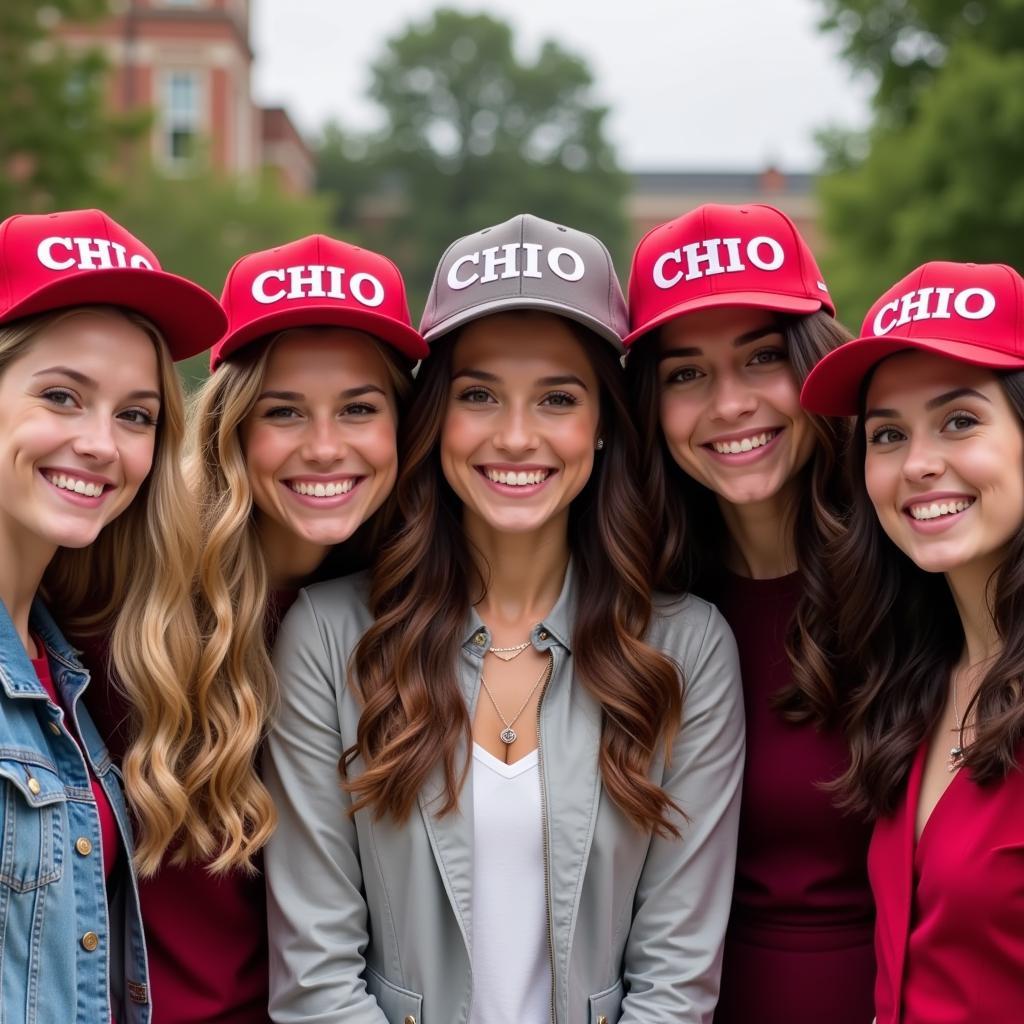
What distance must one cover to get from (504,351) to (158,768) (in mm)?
1473

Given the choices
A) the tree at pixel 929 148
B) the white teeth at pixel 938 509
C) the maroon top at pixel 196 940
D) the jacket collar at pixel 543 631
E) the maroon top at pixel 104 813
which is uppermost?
the tree at pixel 929 148

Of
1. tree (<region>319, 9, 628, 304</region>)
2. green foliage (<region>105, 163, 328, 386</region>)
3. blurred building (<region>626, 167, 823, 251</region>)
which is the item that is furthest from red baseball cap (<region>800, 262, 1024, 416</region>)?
blurred building (<region>626, 167, 823, 251</region>)

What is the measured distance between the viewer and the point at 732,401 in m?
3.77

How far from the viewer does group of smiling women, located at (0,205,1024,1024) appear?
3139 millimetres

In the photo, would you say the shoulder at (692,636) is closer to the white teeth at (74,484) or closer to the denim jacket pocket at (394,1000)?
the denim jacket pocket at (394,1000)

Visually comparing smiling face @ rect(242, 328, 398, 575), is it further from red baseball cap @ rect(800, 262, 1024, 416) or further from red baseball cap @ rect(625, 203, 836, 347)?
red baseball cap @ rect(800, 262, 1024, 416)

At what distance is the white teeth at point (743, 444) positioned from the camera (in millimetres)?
3818

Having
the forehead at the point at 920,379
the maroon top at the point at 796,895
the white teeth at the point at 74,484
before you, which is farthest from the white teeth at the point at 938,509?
Result: the white teeth at the point at 74,484

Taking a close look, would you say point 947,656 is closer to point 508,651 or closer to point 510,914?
A: point 508,651

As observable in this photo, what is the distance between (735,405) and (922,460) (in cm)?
71

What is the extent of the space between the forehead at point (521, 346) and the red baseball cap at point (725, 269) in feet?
0.75

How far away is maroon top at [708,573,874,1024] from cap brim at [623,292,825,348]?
1.07 metres

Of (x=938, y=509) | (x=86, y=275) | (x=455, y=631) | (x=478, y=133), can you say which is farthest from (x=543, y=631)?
(x=478, y=133)

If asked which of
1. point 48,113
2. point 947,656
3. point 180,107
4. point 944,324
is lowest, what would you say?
point 947,656
